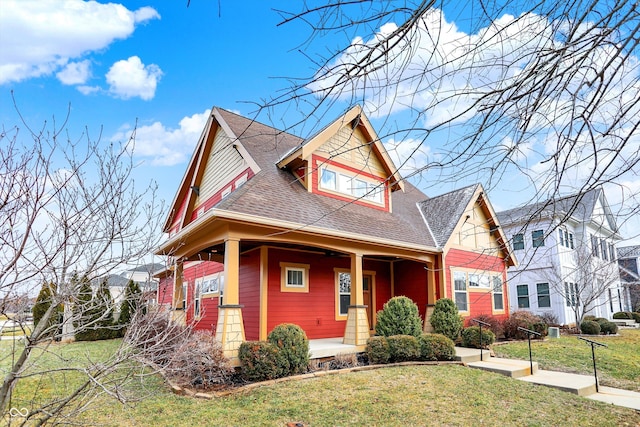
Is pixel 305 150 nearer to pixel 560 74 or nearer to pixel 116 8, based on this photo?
pixel 116 8

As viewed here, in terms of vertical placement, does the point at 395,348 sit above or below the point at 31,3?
below

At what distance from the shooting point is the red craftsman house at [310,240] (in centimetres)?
915

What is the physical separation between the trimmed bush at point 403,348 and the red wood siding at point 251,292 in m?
3.61

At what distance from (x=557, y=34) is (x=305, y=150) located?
858 cm

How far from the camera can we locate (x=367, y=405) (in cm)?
632

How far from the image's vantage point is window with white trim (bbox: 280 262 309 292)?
457 inches

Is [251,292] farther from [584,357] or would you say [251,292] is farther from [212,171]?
[584,357]

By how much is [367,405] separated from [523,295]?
837 inches

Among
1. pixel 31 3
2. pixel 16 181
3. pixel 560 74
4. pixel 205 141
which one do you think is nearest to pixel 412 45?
pixel 560 74

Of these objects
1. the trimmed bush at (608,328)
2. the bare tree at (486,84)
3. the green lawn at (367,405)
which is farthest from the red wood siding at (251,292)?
the trimmed bush at (608,328)

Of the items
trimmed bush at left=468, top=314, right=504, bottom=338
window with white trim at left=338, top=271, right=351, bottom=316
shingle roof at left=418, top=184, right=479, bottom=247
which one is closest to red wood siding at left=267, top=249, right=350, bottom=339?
window with white trim at left=338, top=271, right=351, bottom=316

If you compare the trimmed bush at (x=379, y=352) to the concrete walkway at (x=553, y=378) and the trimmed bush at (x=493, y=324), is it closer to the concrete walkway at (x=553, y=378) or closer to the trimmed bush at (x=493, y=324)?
the concrete walkway at (x=553, y=378)

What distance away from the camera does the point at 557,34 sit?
9.55ft

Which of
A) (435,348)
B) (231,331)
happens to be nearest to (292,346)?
(231,331)
